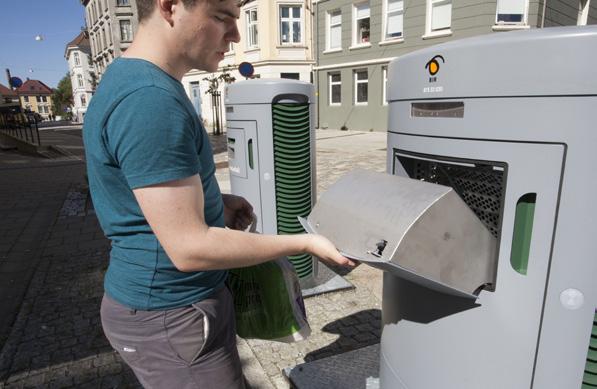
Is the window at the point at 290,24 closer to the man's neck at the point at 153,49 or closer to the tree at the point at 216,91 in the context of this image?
the tree at the point at 216,91

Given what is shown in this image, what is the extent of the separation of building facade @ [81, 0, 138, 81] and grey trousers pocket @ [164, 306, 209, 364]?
35.6m

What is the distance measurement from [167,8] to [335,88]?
64.8ft

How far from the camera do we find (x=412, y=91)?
1300mm

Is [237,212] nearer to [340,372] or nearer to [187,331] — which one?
[187,331]

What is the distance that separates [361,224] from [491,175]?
1.31 feet

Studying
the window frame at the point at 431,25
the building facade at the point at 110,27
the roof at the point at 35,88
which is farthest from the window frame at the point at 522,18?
the roof at the point at 35,88

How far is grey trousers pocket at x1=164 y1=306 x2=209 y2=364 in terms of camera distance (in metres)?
1.21

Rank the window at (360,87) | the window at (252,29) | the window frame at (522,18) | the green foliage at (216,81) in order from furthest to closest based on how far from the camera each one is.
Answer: the window at (252,29) < the green foliage at (216,81) < the window at (360,87) < the window frame at (522,18)

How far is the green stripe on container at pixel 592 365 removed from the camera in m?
1.08

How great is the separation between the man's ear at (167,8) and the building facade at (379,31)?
1448 cm

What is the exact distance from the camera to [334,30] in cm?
1975

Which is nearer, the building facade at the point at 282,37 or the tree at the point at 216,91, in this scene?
the tree at the point at 216,91

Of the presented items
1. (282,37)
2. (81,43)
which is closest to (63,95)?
(81,43)

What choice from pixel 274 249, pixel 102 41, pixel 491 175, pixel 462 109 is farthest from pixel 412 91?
pixel 102 41
